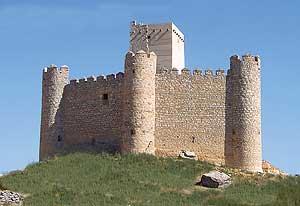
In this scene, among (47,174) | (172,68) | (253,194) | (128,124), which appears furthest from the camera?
(172,68)

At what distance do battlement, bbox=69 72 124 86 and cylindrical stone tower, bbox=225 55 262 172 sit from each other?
5119 mm

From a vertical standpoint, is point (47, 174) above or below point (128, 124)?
below

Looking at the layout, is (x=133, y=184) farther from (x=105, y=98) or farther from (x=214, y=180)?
(x=105, y=98)

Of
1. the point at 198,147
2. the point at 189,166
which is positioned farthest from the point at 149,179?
the point at 198,147

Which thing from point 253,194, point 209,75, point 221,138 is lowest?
point 253,194

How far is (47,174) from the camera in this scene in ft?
102

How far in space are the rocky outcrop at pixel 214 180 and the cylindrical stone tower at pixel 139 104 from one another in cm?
390

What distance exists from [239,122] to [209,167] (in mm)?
2976

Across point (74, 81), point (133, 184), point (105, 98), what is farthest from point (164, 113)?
point (133, 184)

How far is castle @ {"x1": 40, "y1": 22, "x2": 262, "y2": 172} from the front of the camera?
110 ft

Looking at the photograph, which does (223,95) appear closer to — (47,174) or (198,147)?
(198,147)

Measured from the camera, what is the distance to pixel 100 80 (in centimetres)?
3619

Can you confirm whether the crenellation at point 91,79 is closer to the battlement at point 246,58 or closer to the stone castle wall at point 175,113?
the stone castle wall at point 175,113

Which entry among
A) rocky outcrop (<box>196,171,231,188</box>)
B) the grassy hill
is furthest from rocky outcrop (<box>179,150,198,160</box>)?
rocky outcrop (<box>196,171,231,188</box>)
